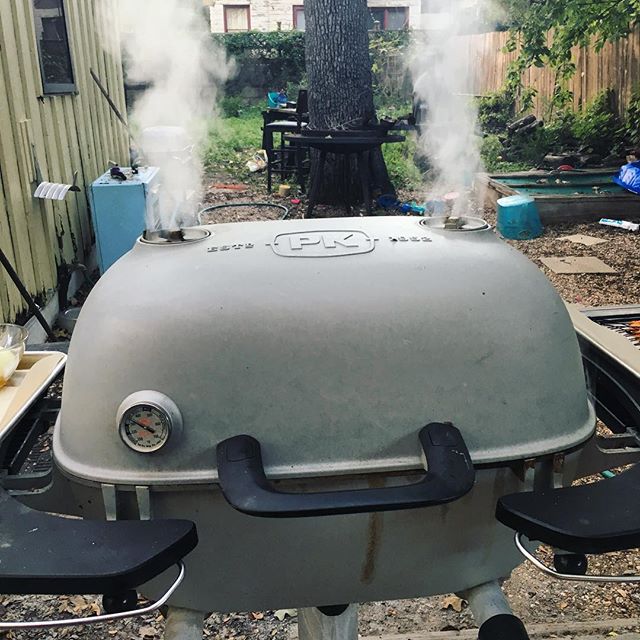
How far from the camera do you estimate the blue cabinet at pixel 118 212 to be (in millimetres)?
5746

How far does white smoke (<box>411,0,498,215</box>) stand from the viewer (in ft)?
35.6

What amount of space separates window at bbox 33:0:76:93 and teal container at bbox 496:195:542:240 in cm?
470

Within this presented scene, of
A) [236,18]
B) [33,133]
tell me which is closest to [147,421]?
[33,133]

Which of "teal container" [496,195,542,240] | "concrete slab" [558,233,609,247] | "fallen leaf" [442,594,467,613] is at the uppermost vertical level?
"teal container" [496,195,542,240]

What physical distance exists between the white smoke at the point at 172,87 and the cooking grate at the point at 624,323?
4.44 metres

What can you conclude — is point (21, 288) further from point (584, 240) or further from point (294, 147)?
point (294, 147)

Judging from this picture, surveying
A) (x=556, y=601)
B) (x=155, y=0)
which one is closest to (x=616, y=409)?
(x=556, y=601)

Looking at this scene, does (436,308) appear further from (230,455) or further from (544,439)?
(230,455)

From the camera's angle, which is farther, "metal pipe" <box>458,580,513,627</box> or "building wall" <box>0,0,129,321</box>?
"building wall" <box>0,0,129,321</box>

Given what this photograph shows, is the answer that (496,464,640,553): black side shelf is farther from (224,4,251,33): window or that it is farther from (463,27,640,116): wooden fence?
(224,4,251,33): window

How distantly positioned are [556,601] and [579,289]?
3.80m

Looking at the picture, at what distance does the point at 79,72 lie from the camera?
6512 millimetres

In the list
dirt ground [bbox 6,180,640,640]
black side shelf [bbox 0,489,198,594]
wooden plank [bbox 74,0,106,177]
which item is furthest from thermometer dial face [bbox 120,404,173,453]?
wooden plank [bbox 74,0,106,177]

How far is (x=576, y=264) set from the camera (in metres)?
6.48
